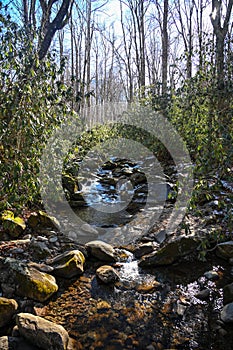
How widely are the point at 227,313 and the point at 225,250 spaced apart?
1027mm

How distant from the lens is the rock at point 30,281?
2768 millimetres

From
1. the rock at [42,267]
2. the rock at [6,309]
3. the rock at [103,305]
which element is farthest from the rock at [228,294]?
the rock at [6,309]

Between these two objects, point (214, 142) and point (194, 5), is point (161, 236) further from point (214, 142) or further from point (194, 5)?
point (194, 5)

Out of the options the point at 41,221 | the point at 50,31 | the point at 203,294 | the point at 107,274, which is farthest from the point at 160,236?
the point at 50,31

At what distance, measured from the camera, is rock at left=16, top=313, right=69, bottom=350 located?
2180 millimetres

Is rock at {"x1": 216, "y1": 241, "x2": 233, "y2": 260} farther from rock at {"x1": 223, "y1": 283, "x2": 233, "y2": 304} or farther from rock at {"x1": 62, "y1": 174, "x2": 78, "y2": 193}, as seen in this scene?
rock at {"x1": 62, "y1": 174, "x2": 78, "y2": 193}

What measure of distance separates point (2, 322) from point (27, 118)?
1.93 m

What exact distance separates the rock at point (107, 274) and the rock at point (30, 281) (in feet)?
1.69

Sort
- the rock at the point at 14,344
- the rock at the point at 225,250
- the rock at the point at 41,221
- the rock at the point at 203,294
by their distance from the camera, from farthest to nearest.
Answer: the rock at the point at 41,221
the rock at the point at 225,250
the rock at the point at 203,294
the rock at the point at 14,344

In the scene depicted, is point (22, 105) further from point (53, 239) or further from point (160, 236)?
point (160, 236)

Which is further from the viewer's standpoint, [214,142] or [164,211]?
[164,211]

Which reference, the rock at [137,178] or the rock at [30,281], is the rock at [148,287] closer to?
the rock at [30,281]

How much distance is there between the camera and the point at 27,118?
8.93ft

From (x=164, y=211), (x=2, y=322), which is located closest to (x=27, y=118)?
(x=2, y=322)
